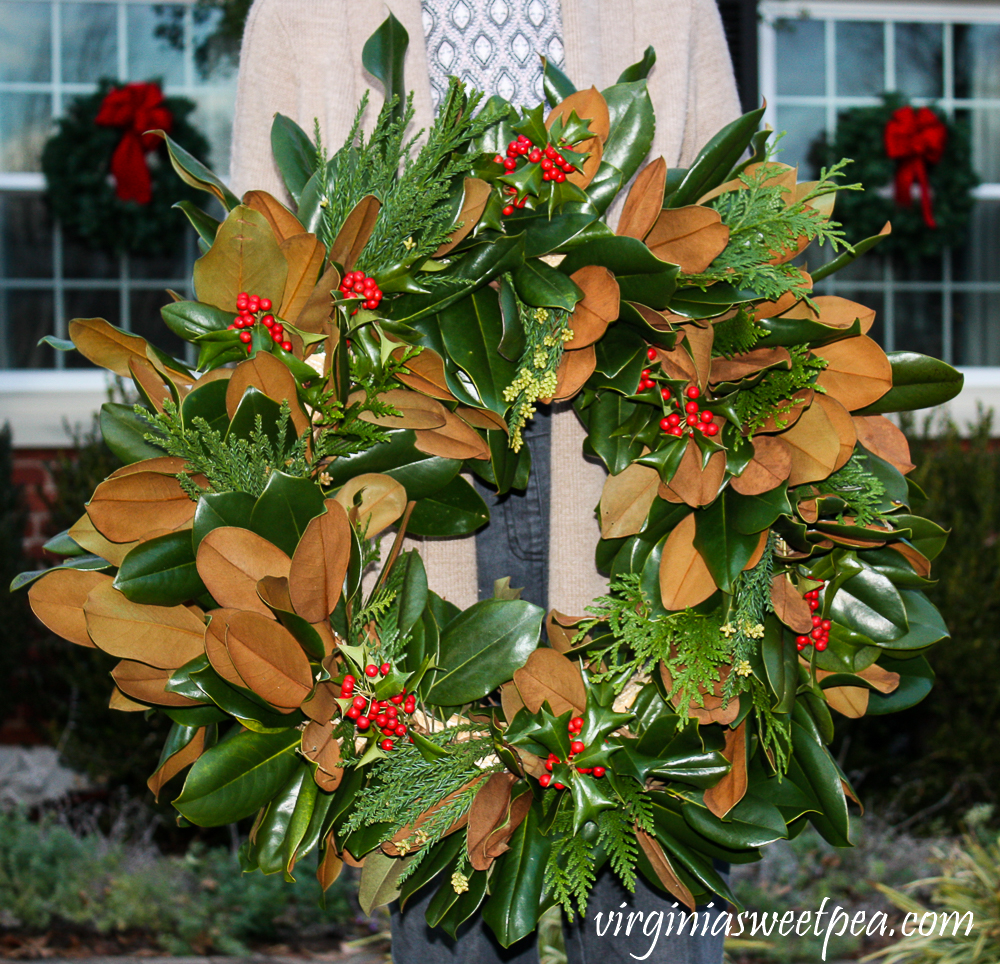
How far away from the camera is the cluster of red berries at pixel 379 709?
0.89 metres

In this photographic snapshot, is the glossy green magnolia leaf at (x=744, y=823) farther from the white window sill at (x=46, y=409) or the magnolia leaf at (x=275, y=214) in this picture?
the white window sill at (x=46, y=409)

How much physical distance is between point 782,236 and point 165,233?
300 centimetres

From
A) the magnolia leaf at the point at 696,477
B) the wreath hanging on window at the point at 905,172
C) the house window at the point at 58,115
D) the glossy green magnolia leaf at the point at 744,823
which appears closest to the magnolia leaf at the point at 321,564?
the magnolia leaf at the point at 696,477

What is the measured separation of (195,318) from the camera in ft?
3.01

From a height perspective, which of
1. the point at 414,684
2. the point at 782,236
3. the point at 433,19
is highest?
the point at 433,19

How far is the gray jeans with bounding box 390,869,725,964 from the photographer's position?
1.07m

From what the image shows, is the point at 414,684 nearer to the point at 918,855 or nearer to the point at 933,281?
the point at 918,855

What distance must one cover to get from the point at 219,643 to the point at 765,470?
1.76 ft

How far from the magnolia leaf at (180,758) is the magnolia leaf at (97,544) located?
19 cm

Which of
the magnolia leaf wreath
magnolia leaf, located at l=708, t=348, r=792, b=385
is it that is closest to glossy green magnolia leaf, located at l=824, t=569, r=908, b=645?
the magnolia leaf wreath

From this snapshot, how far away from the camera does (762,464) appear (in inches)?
36.7

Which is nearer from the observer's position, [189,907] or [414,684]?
[414,684]

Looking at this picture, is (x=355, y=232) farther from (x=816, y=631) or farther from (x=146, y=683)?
(x=816, y=631)

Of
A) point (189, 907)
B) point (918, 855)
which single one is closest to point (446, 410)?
point (189, 907)
